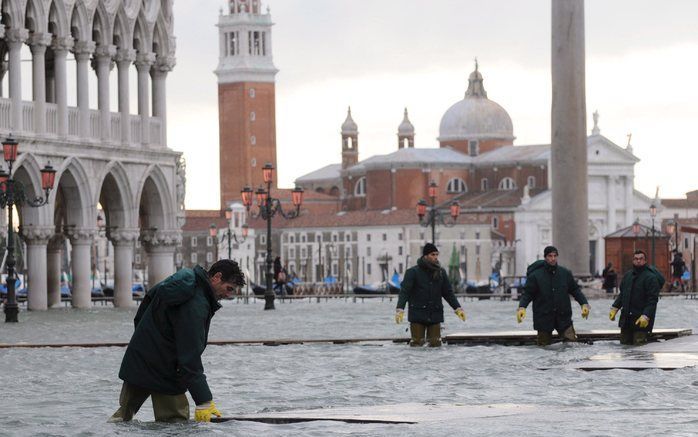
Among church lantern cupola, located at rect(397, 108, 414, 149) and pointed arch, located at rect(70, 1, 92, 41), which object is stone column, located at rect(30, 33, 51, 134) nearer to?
pointed arch, located at rect(70, 1, 92, 41)

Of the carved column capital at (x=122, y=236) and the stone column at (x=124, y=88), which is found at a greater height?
the stone column at (x=124, y=88)

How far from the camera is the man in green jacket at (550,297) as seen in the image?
22.8 meters

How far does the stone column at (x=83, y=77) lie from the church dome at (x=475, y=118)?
130 meters

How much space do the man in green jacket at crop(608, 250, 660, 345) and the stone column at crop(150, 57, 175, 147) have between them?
29.7 m

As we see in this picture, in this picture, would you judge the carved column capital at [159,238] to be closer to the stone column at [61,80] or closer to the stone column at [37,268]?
the stone column at [61,80]

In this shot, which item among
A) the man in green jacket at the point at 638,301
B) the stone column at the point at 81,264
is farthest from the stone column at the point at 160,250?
the man in green jacket at the point at 638,301

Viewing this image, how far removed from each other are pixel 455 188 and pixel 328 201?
18.5 meters

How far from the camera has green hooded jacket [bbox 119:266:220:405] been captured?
1254 centimetres

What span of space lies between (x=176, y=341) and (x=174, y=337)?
0.52 feet

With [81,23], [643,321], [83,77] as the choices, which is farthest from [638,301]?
[83,77]

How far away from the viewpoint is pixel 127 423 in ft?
44.3

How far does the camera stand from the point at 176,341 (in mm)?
12602

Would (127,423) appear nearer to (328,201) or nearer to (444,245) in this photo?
(444,245)

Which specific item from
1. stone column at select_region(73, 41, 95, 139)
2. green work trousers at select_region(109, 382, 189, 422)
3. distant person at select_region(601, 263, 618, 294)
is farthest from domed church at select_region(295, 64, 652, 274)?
green work trousers at select_region(109, 382, 189, 422)
